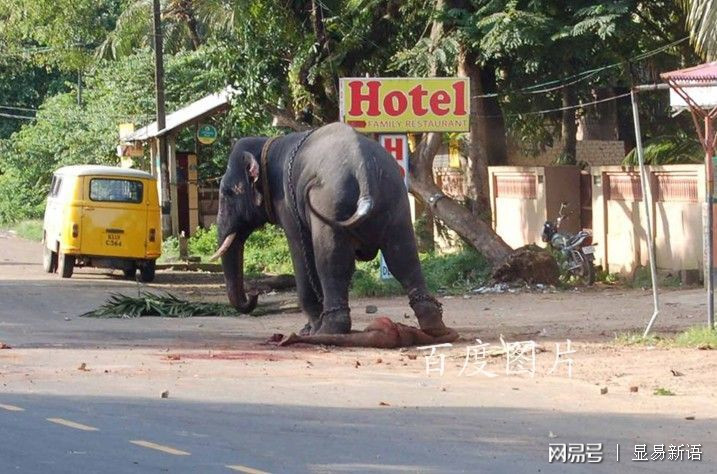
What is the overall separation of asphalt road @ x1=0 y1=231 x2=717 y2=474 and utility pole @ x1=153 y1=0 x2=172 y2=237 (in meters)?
20.3

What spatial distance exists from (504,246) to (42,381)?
39.0 ft

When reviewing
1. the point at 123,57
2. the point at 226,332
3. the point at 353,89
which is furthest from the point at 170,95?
the point at 226,332

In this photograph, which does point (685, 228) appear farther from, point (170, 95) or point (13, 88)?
point (13, 88)

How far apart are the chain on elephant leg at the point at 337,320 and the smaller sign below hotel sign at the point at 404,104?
4762 millimetres

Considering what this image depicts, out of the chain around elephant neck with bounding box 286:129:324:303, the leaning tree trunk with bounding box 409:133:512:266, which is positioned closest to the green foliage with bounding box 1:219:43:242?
the leaning tree trunk with bounding box 409:133:512:266

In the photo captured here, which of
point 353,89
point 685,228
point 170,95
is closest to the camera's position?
point 353,89

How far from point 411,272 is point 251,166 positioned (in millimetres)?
2203

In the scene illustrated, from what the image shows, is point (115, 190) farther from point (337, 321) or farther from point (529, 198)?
point (337, 321)

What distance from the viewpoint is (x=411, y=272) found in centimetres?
1399

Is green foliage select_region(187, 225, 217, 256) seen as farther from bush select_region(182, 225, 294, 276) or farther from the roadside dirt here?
the roadside dirt

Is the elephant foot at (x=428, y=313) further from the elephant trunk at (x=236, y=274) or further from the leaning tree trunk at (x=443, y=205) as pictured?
the leaning tree trunk at (x=443, y=205)

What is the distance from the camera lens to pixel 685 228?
2008cm

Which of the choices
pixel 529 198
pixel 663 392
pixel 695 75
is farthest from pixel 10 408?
pixel 529 198

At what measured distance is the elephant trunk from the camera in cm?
1540
